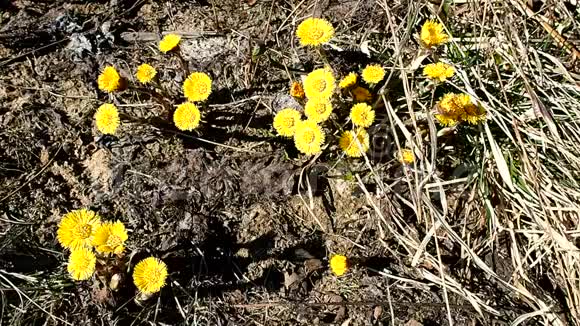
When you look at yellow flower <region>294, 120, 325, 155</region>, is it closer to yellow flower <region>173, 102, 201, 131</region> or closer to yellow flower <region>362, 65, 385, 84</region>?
yellow flower <region>362, 65, 385, 84</region>

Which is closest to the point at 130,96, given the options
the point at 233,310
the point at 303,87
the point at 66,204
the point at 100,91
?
the point at 100,91

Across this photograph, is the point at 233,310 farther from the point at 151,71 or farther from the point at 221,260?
the point at 151,71

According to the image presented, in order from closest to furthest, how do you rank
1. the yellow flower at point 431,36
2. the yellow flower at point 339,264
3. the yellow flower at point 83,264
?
1. the yellow flower at point 83,264
2. the yellow flower at point 339,264
3. the yellow flower at point 431,36

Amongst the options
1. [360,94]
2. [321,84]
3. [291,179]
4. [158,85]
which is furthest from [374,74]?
[158,85]

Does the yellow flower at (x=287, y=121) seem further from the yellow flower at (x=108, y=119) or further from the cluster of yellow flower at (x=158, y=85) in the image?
the yellow flower at (x=108, y=119)

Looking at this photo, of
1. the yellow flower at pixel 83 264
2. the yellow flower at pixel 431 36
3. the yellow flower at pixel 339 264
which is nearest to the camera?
the yellow flower at pixel 83 264

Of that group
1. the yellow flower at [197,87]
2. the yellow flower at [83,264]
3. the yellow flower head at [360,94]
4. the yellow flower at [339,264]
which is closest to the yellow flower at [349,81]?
the yellow flower head at [360,94]

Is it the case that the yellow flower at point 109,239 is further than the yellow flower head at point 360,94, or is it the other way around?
the yellow flower head at point 360,94

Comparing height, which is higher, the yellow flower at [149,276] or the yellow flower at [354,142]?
the yellow flower at [354,142]

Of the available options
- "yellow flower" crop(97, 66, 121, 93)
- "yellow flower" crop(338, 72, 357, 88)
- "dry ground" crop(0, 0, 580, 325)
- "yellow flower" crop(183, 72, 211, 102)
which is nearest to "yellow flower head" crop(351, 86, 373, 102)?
"yellow flower" crop(338, 72, 357, 88)
